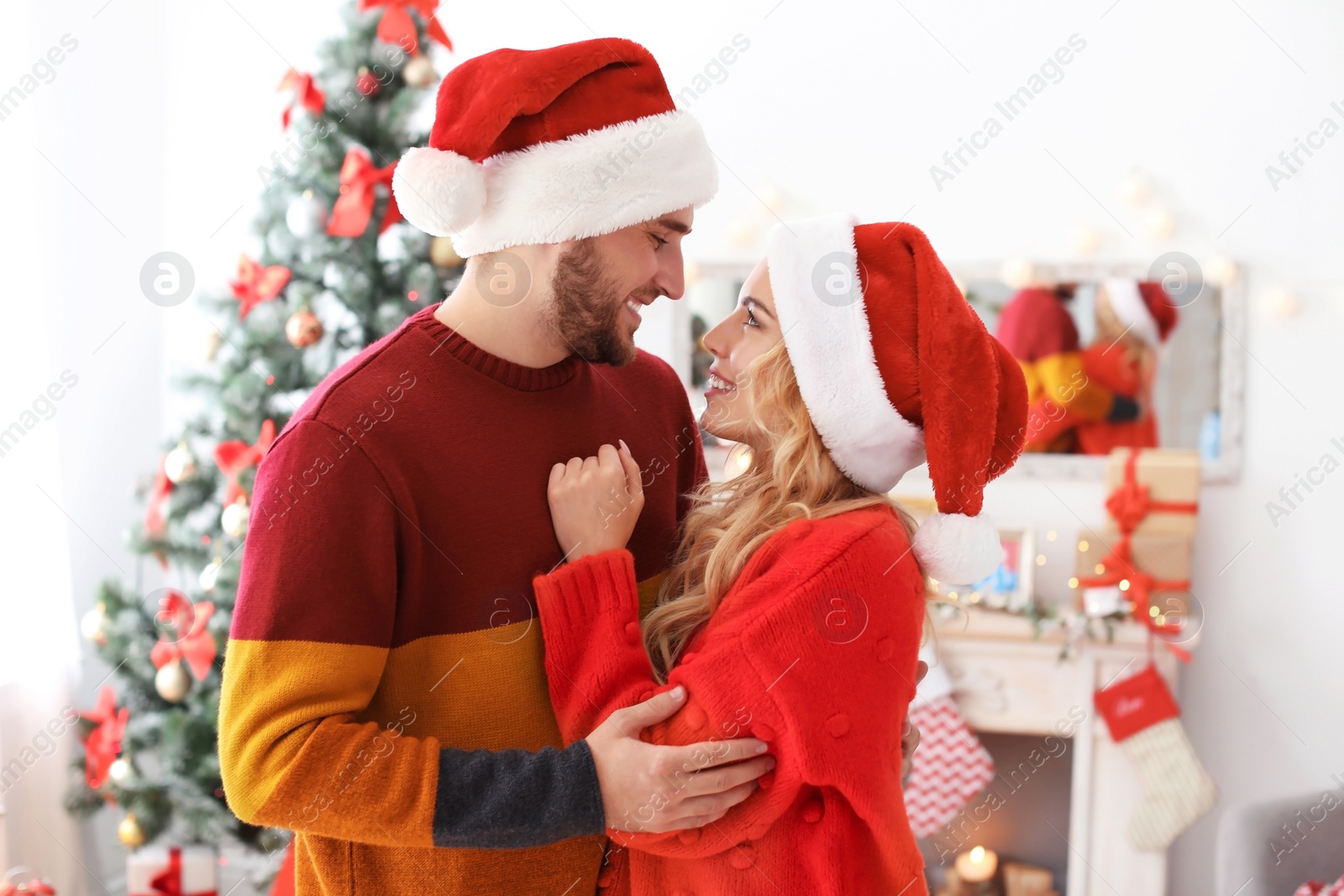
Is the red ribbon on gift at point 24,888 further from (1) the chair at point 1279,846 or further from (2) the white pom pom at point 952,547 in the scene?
(1) the chair at point 1279,846

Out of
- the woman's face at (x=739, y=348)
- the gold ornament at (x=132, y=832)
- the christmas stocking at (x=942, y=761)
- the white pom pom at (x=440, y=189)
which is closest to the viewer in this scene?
the white pom pom at (x=440, y=189)

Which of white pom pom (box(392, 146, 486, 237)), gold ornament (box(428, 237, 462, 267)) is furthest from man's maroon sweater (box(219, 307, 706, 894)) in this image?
gold ornament (box(428, 237, 462, 267))

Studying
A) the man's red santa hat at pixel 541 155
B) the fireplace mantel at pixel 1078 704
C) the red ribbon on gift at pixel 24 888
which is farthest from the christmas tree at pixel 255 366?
the fireplace mantel at pixel 1078 704

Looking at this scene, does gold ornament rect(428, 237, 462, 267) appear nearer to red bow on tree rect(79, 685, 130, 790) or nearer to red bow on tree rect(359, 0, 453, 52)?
red bow on tree rect(359, 0, 453, 52)

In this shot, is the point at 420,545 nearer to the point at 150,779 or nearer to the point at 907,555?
the point at 907,555

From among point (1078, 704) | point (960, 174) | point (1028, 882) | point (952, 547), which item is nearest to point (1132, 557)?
point (1078, 704)

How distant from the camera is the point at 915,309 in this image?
1.25 m

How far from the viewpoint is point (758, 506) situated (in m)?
1.35

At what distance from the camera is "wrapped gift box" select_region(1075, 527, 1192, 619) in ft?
9.54

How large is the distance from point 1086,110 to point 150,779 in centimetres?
320

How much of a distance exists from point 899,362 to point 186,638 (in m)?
1.89

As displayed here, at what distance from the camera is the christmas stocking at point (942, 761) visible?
300cm

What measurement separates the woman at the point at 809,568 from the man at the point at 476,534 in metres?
0.05

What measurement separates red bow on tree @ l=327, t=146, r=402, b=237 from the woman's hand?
1.24 metres
